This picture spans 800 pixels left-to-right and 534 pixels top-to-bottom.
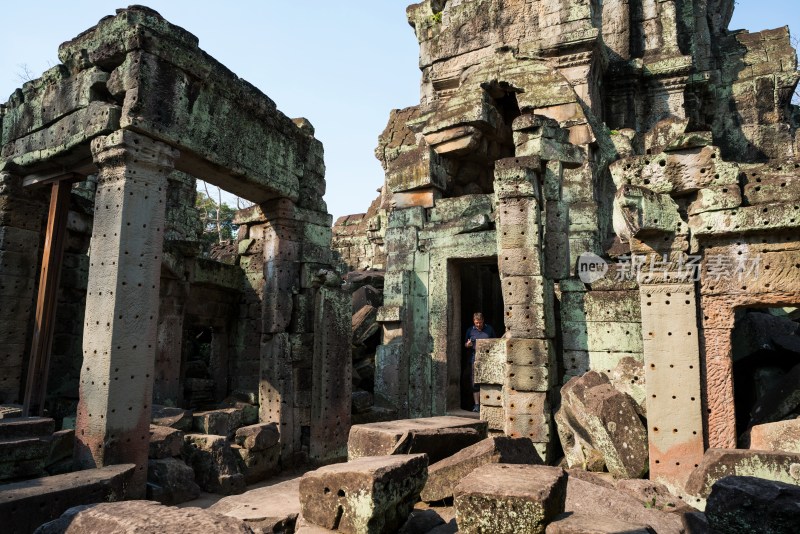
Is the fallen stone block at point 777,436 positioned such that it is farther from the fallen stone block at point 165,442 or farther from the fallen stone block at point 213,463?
the fallen stone block at point 165,442

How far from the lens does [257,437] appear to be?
727cm

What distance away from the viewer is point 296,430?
8141mm

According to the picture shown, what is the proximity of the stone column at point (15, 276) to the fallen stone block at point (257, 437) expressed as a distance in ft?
9.49

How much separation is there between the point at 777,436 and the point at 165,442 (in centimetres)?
606

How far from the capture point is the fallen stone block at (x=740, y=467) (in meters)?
4.11

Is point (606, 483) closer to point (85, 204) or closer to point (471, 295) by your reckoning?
point (471, 295)

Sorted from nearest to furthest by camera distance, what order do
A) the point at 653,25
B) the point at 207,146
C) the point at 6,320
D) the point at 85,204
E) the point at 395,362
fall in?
the point at 207,146 < the point at 6,320 < the point at 85,204 < the point at 395,362 < the point at 653,25

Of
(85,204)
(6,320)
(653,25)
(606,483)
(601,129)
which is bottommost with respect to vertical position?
(606,483)

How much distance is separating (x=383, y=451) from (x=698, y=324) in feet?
10.4

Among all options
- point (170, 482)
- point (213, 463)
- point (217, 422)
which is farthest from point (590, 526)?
point (217, 422)

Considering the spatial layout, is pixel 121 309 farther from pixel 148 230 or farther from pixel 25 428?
pixel 25 428

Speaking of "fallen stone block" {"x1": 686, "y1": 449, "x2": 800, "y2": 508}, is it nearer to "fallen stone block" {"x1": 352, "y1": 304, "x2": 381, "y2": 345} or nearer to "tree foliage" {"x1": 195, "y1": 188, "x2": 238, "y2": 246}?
"fallen stone block" {"x1": 352, "y1": 304, "x2": 381, "y2": 345}

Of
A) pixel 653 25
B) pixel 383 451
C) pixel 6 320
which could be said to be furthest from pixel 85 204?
pixel 653 25

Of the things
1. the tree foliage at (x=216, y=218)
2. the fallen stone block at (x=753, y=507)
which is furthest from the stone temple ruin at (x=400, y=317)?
the tree foliage at (x=216, y=218)
